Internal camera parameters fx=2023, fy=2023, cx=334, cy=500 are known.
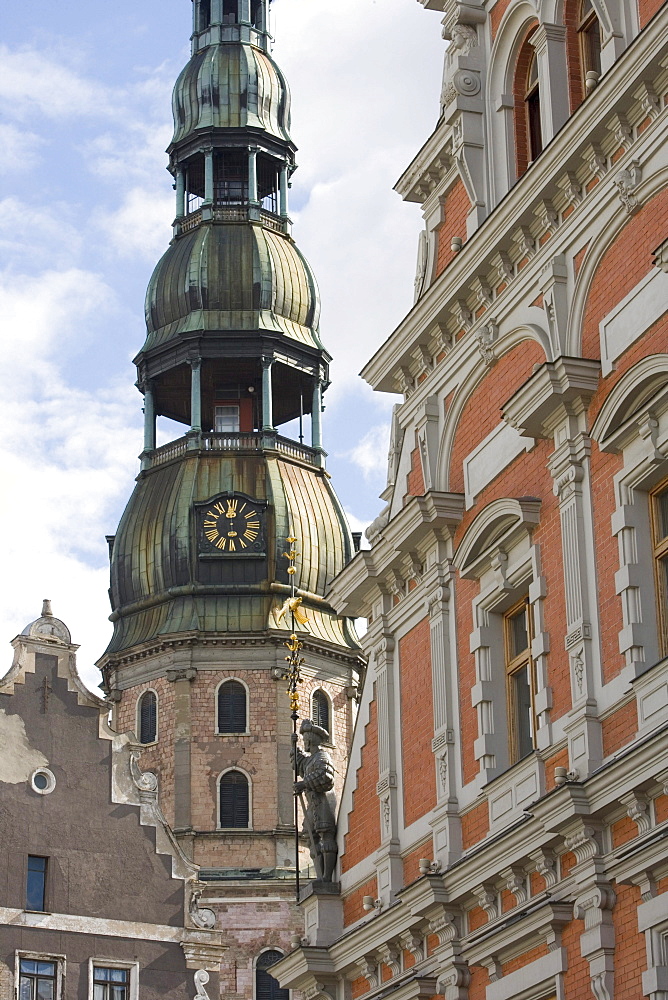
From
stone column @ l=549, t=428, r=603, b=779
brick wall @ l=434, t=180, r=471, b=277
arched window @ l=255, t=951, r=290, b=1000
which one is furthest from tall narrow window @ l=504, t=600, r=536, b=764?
arched window @ l=255, t=951, r=290, b=1000

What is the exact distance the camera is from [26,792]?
34.7 m

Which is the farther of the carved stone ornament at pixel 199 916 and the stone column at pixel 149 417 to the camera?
the stone column at pixel 149 417

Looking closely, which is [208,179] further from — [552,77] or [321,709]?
[552,77]

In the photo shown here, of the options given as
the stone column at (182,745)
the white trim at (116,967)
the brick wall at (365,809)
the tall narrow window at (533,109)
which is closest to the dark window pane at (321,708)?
the stone column at (182,745)

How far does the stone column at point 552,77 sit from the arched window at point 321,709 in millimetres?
40016

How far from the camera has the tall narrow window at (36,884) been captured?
33812 mm

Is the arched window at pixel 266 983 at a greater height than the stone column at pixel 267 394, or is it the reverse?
the stone column at pixel 267 394

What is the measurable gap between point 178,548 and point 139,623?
251cm

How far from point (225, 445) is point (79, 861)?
27.2m

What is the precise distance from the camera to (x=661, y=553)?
16.2 m

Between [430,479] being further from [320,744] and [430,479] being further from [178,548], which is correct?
[178,548]

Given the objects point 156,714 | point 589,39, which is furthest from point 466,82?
point 156,714

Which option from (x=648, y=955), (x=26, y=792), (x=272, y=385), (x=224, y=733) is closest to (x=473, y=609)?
(x=648, y=955)

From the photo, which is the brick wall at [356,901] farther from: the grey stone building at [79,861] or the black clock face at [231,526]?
the black clock face at [231,526]
